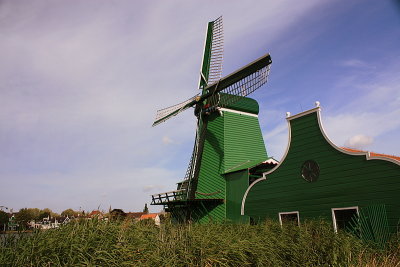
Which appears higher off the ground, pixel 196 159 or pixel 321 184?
pixel 196 159

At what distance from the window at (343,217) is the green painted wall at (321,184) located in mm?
180

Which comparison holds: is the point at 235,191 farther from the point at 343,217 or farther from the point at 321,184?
the point at 343,217

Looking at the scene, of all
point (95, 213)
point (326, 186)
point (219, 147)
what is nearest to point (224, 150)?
point (219, 147)

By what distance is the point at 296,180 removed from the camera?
13.0 meters

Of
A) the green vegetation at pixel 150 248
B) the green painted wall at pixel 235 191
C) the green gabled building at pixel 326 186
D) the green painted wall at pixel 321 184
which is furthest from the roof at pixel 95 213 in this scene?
the green painted wall at pixel 235 191

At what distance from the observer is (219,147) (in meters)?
20.1

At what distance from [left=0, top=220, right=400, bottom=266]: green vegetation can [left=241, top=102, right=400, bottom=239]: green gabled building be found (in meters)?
2.08

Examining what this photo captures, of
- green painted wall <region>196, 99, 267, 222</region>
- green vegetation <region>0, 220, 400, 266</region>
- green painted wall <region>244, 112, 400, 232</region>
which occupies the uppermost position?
green painted wall <region>196, 99, 267, 222</region>

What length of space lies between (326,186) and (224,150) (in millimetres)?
8666

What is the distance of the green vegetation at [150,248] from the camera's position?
4.86m

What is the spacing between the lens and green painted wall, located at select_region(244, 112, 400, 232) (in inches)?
392

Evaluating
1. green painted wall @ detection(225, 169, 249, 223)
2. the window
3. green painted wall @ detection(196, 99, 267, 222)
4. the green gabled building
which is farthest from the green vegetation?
green painted wall @ detection(196, 99, 267, 222)

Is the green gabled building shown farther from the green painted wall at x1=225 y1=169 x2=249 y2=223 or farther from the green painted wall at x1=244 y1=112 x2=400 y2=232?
the green painted wall at x1=225 y1=169 x2=249 y2=223

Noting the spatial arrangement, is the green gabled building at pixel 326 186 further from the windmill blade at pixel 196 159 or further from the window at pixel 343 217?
the windmill blade at pixel 196 159
